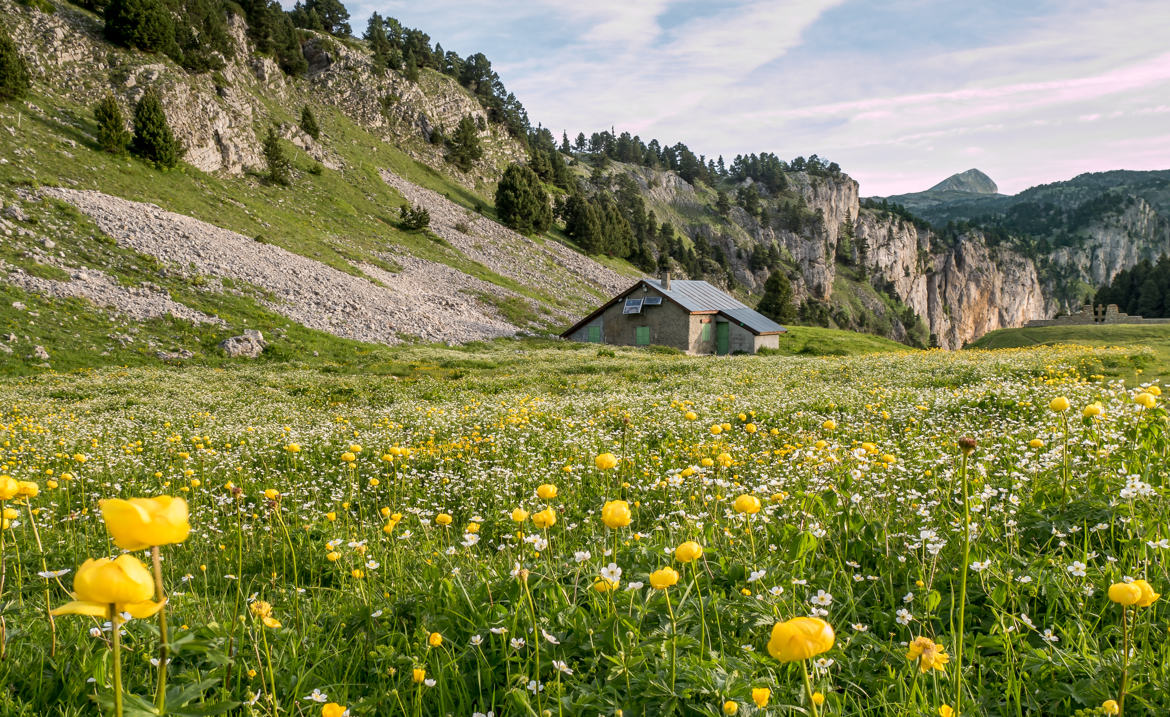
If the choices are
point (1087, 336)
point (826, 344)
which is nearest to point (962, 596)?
point (1087, 336)

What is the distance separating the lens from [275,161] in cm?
6047

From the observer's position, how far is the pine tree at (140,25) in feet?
173

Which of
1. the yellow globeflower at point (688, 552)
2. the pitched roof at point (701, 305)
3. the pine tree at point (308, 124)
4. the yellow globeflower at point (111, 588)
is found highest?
the pine tree at point (308, 124)

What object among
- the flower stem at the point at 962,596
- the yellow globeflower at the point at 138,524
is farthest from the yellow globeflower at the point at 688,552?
the yellow globeflower at the point at 138,524

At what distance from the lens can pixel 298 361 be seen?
3147 cm

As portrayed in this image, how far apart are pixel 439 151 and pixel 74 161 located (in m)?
59.0

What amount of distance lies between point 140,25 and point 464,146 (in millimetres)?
47637

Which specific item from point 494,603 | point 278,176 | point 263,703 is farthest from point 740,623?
point 278,176

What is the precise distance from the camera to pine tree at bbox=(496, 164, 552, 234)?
3258 inches

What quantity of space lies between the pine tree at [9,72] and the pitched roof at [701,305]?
46.0m

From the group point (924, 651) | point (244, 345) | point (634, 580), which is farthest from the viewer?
point (244, 345)

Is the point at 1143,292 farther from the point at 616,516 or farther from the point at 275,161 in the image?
the point at 616,516

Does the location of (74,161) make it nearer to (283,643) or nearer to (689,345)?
(689,345)

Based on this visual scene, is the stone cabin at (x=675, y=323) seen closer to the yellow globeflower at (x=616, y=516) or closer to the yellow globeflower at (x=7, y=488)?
the yellow globeflower at (x=616, y=516)
